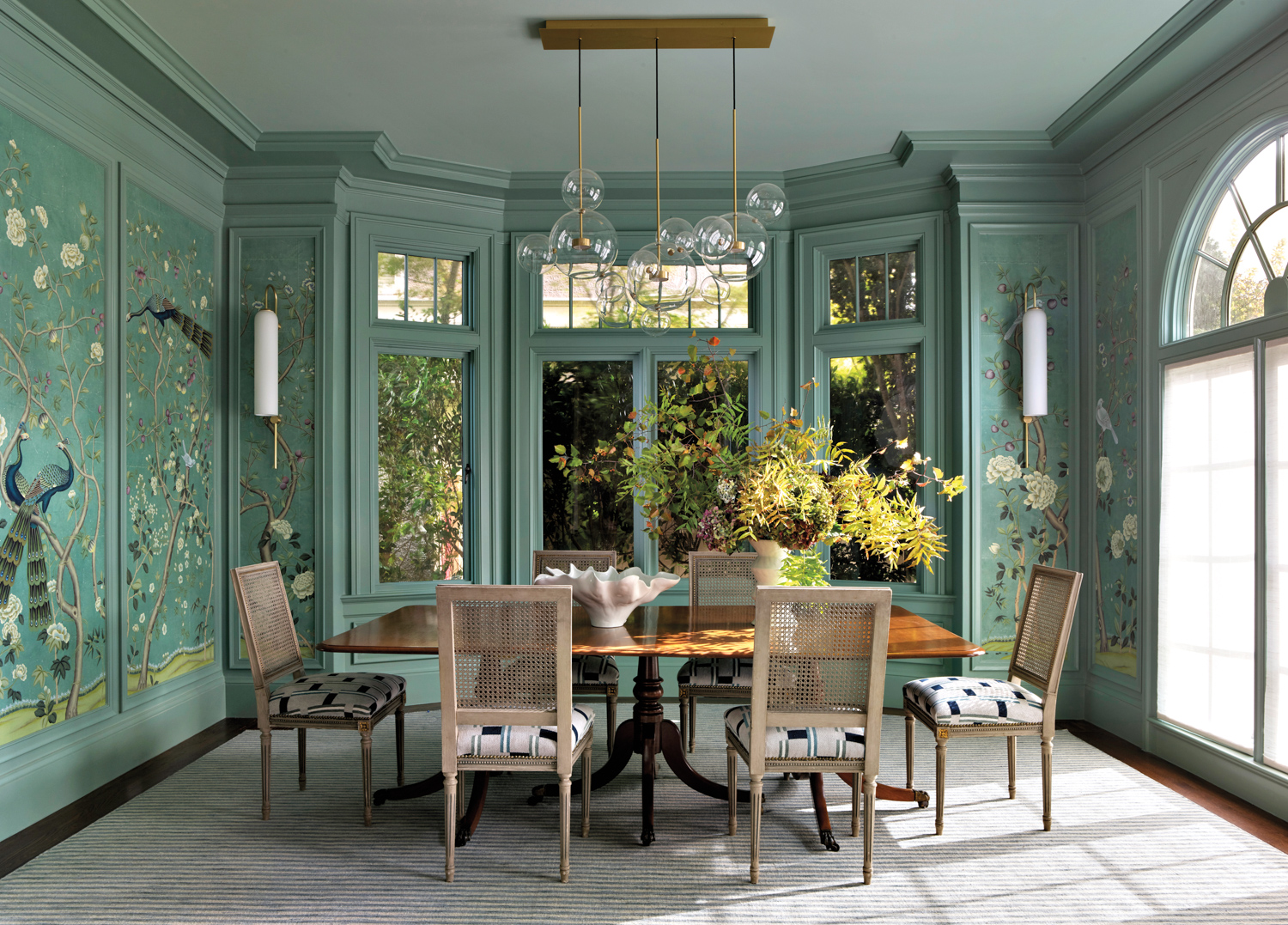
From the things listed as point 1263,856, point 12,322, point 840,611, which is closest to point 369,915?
point 840,611

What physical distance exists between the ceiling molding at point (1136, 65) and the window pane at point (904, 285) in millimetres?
917

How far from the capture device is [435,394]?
194 inches

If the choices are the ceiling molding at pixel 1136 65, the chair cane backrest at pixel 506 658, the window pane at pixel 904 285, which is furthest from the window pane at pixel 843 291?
the chair cane backrest at pixel 506 658

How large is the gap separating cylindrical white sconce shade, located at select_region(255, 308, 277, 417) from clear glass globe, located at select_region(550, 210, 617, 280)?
7.04ft

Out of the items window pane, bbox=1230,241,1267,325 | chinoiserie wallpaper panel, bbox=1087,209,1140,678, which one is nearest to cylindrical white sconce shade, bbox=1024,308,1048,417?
chinoiserie wallpaper panel, bbox=1087,209,1140,678

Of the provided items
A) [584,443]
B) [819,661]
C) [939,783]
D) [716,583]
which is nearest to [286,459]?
[584,443]

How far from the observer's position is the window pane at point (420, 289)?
488 cm

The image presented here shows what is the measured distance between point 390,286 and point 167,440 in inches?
57.8

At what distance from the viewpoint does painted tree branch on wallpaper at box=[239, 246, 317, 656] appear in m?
4.54

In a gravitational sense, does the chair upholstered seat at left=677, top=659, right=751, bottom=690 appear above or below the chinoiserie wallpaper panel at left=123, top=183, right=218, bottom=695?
below

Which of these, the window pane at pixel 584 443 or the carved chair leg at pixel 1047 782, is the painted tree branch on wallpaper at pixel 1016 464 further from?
the window pane at pixel 584 443

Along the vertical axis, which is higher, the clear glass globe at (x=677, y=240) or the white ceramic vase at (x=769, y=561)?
the clear glass globe at (x=677, y=240)

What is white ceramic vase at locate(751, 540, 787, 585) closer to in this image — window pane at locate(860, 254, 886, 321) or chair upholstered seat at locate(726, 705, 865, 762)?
chair upholstered seat at locate(726, 705, 865, 762)

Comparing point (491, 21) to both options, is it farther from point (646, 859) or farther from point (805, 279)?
point (646, 859)
